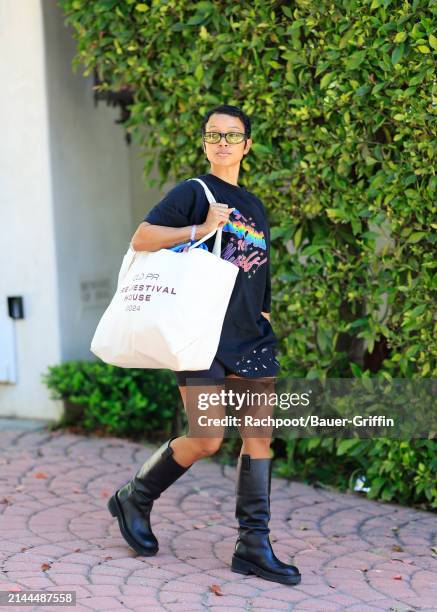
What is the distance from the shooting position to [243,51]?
4832mm

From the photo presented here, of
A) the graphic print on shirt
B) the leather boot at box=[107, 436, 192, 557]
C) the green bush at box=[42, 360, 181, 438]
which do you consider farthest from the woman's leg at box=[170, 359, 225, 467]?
the green bush at box=[42, 360, 181, 438]

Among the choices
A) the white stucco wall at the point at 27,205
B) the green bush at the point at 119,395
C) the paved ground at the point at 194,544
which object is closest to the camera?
the paved ground at the point at 194,544

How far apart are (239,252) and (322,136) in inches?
50.1

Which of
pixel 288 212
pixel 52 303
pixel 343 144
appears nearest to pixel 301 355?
pixel 288 212

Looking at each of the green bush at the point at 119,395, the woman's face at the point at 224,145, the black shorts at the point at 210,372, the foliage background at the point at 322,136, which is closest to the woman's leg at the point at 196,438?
the black shorts at the point at 210,372

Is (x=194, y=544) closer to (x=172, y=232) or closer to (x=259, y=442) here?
(x=259, y=442)

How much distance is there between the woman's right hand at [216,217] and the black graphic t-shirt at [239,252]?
103mm

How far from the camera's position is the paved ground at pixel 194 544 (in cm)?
356

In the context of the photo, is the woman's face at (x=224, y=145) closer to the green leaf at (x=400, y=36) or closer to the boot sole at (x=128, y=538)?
the green leaf at (x=400, y=36)

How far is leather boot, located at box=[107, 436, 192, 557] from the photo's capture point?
3865 millimetres

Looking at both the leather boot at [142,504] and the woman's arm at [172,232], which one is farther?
the leather boot at [142,504]

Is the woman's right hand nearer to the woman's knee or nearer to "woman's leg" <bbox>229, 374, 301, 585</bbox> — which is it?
"woman's leg" <bbox>229, 374, 301, 585</bbox>

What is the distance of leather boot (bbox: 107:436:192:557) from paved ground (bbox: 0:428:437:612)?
0.24 feet

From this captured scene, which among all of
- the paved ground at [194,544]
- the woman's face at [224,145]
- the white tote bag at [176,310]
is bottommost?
the paved ground at [194,544]
